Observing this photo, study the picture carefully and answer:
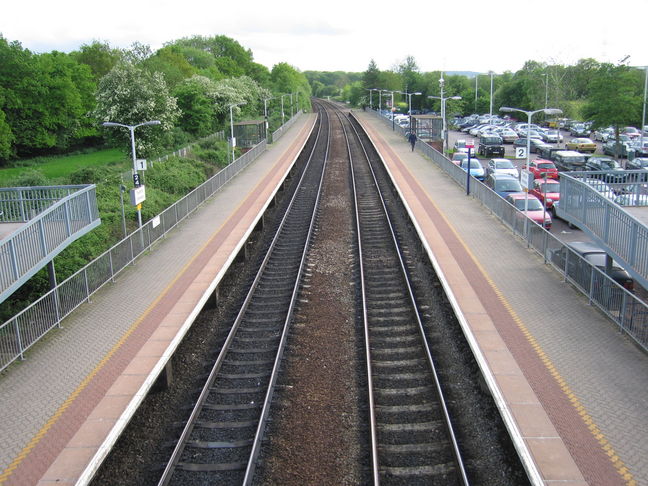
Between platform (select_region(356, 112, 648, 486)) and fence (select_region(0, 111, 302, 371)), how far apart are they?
30.1 ft

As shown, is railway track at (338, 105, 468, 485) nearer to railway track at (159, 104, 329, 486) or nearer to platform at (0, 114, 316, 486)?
railway track at (159, 104, 329, 486)

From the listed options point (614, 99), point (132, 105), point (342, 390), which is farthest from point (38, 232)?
point (614, 99)

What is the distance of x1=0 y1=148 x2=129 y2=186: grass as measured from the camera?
43438 mm

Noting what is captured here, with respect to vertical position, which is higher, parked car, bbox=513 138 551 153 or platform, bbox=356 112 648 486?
parked car, bbox=513 138 551 153

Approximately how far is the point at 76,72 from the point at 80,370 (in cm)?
5165

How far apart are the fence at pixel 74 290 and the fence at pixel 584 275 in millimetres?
12293

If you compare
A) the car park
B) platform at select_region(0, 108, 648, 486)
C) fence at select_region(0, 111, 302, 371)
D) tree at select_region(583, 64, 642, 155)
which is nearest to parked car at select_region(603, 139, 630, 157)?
the car park

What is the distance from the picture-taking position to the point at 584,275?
15.1 m

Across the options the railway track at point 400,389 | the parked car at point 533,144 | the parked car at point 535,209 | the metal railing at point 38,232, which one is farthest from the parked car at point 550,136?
the metal railing at point 38,232

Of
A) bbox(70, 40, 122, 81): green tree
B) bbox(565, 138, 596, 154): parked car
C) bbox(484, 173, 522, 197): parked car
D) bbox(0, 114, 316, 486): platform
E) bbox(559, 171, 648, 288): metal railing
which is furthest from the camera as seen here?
bbox(70, 40, 122, 81): green tree

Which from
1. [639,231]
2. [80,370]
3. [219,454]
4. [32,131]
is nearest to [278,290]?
[80,370]

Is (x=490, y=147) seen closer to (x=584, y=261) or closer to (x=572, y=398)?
(x=584, y=261)

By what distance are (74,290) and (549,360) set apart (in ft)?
36.0

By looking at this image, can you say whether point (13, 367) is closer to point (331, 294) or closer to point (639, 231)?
point (331, 294)
